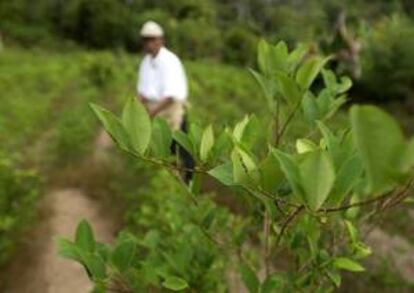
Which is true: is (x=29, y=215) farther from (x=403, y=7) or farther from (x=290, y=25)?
(x=403, y=7)

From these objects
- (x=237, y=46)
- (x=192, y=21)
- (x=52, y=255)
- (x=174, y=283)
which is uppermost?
(x=174, y=283)

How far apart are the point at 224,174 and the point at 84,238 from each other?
566 mm

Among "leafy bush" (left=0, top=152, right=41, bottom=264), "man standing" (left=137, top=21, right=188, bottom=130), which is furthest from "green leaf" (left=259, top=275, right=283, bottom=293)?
"man standing" (left=137, top=21, right=188, bottom=130)

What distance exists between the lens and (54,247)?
511cm

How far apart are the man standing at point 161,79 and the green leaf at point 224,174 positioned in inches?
145

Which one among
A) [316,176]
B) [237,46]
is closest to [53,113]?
[316,176]

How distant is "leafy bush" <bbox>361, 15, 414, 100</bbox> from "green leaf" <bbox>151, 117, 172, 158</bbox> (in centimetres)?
1213

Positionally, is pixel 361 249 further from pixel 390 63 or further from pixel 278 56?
pixel 390 63

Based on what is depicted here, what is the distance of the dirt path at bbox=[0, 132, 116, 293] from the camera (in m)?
4.62

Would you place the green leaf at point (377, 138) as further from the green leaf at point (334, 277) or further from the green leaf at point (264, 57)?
the green leaf at point (264, 57)

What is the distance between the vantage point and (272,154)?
4.60 ft

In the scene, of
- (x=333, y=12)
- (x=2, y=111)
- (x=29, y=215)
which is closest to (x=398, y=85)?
(x=2, y=111)

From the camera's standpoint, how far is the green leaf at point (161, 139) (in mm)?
1706

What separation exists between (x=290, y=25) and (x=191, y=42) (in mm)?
4233
